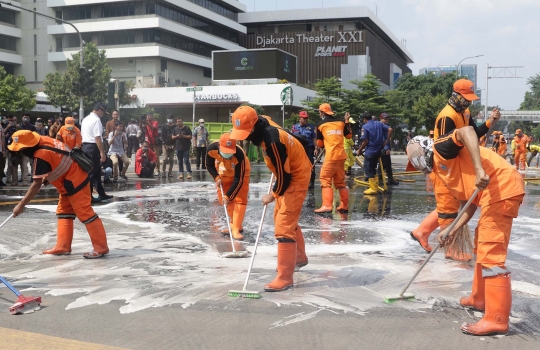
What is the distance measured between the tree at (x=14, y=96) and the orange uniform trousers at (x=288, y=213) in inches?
1829

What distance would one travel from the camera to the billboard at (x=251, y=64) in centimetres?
5053

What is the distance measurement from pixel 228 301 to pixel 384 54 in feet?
279

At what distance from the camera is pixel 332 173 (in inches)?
411

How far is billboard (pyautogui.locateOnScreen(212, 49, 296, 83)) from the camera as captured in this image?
50531mm

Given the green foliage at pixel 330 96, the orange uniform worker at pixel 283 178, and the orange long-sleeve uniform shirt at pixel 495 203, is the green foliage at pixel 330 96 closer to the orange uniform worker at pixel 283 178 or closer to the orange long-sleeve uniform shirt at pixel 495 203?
the orange uniform worker at pixel 283 178

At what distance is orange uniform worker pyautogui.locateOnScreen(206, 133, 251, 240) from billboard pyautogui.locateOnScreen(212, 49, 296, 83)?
4296 cm

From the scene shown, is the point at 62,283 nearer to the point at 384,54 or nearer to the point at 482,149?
the point at 482,149

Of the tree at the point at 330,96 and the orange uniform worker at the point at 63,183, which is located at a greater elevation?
the tree at the point at 330,96

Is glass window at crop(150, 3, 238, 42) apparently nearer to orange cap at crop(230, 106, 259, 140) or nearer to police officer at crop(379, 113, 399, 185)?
police officer at crop(379, 113, 399, 185)

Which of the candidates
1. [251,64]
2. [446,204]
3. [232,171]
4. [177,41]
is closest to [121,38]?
[177,41]

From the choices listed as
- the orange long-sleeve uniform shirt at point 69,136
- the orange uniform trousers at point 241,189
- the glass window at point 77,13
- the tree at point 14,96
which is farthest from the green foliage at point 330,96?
the orange uniform trousers at point 241,189

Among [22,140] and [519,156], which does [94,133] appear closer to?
[22,140]

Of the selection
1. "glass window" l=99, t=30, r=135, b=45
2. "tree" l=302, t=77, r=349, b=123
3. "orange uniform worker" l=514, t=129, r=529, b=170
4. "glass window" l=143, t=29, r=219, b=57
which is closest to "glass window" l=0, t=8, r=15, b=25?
"glass window" l=99, t=30, r=135, b=45

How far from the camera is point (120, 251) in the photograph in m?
7.20
